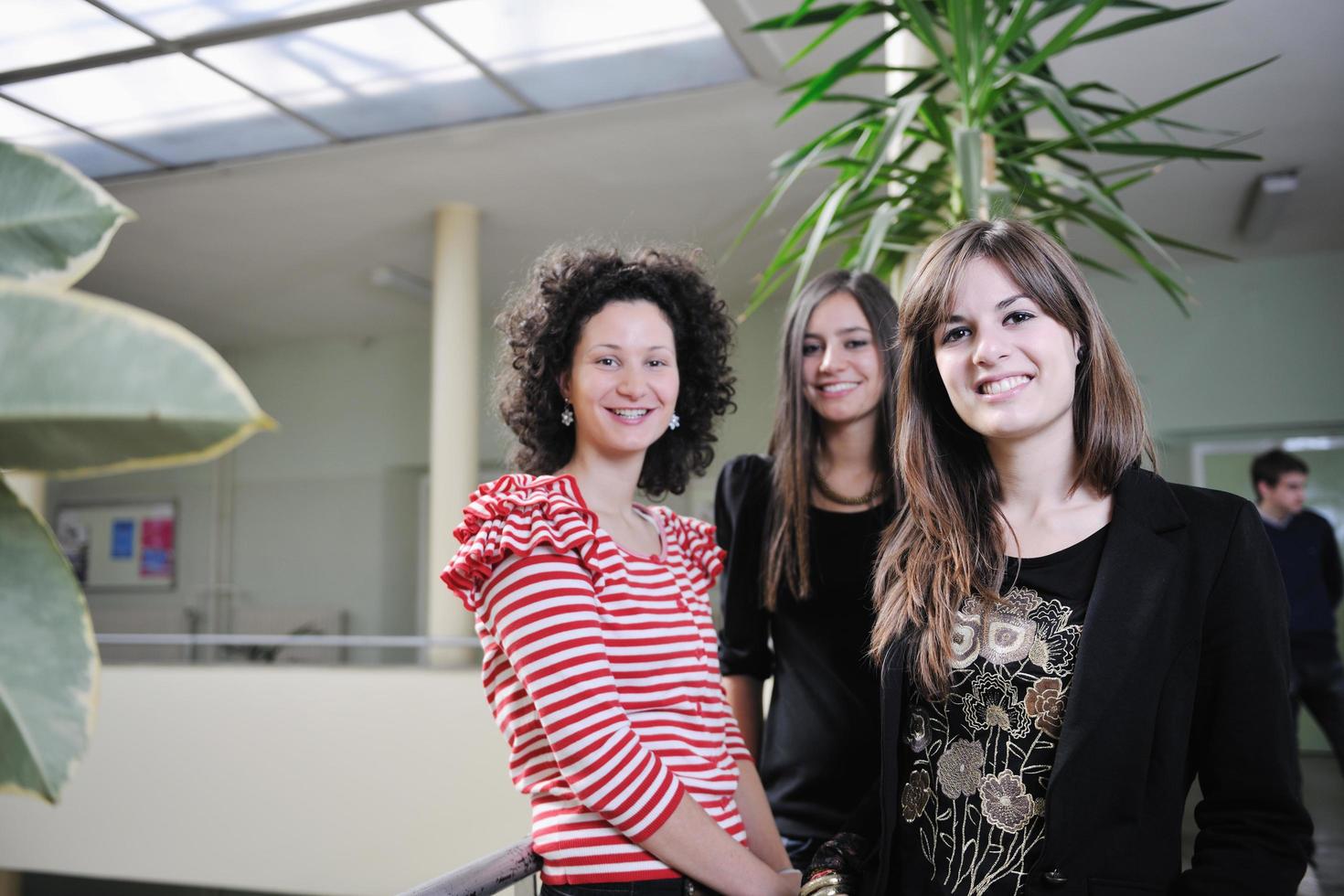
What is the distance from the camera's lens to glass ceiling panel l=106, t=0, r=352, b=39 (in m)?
4.39

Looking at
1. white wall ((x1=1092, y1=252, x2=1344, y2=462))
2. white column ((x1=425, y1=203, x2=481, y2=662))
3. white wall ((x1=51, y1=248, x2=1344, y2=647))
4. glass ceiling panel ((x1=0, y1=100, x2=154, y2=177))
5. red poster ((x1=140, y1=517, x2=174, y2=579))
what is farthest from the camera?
red poster ((x1=140, y1=517, x2=174, y2=579))

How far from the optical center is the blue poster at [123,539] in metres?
10.2

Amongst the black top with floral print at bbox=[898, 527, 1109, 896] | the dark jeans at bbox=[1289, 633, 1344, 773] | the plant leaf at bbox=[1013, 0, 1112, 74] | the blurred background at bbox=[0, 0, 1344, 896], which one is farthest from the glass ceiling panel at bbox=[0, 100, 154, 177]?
the dark jeans at bbox=[1289, 633, 1344, 773]

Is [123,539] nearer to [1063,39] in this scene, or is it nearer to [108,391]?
[1063,39]

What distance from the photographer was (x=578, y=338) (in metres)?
1.47

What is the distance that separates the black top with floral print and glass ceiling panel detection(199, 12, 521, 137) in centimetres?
412

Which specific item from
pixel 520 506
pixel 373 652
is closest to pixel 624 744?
pixel 520 506

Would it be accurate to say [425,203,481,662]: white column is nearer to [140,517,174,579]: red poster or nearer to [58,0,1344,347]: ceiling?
[58,0,1344,347]: ceiling

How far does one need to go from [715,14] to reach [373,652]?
23.0ft

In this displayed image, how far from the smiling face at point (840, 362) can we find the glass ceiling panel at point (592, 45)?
3.05 meters

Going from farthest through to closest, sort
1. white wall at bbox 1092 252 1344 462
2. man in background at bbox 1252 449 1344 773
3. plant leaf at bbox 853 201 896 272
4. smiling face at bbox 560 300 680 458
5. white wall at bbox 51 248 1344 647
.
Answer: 1. white wall at bbox 51 248 1344 647
2. white wall at bbox 1092 252 1344 462
3. man in background at bbox 1252 449 1344 773
4. plant leaf at bbox 853 201 896 272
5. smiling face at bbox 560 300 680 458

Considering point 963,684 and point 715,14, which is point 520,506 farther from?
point 715,14

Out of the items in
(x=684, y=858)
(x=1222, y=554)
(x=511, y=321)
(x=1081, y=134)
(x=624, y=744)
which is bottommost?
(x=684, y=858)

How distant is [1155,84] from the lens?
190 inches
